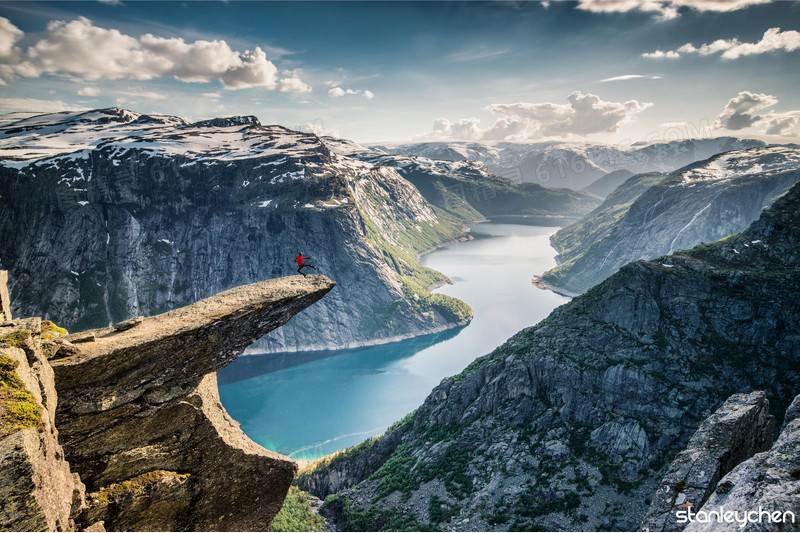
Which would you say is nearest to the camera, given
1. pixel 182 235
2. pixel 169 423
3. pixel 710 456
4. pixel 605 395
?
pixel 169 423

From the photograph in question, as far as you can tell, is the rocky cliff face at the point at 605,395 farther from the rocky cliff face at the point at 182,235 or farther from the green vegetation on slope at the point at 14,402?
the rocky cliff face at the point at 182,235

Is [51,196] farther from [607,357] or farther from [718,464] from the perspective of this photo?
[718,464]

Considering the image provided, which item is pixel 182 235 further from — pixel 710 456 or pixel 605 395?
pixel 710 456

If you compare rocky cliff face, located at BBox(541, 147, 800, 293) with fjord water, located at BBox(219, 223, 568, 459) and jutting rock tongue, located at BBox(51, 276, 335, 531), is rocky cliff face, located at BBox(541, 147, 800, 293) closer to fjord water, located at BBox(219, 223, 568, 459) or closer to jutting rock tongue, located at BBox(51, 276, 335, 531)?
fjord water, located at BBox(219, 223, 568, 459)

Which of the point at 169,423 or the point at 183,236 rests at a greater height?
the point at 183,236

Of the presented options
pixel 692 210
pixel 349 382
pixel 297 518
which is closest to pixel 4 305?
pixel 297 518

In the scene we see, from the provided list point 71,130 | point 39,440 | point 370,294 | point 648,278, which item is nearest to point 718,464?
point 39,440

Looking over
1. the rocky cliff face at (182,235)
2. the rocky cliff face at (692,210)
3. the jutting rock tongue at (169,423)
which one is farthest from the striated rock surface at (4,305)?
the rocky cliff face at (692,210)
